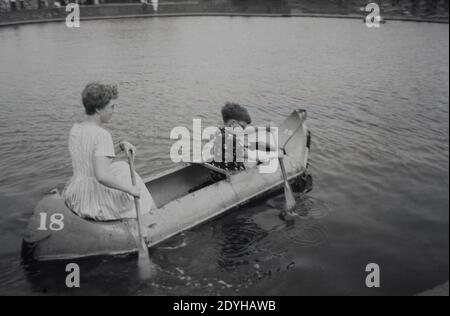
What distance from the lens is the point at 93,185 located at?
4.94 metres

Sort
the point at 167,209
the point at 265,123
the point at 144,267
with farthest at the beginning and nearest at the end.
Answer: the point at 265,123
the point at 167,209
the point at 144,267

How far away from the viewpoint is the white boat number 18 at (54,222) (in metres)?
4.98

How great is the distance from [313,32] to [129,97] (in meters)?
17.1

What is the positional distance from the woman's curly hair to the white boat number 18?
1.39 m

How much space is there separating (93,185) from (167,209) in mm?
1275

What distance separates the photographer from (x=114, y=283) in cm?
511

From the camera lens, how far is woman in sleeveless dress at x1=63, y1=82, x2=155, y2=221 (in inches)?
179

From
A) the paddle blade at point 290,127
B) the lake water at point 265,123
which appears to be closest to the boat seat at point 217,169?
the lake water at point 265,123

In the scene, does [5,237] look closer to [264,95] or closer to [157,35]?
[264,95]

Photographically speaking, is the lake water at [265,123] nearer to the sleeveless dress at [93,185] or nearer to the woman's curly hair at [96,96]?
the sleeveless dress at [93,185]

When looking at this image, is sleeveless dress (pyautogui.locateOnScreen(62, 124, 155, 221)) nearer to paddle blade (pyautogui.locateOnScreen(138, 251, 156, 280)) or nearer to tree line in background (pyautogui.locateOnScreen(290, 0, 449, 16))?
paddle blade (pyautogui.locateOnScreen(138, 251, 156, 280))

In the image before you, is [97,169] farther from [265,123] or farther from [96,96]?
[265,123]

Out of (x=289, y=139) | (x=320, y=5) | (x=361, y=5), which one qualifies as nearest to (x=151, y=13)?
(x=320, y=5)
